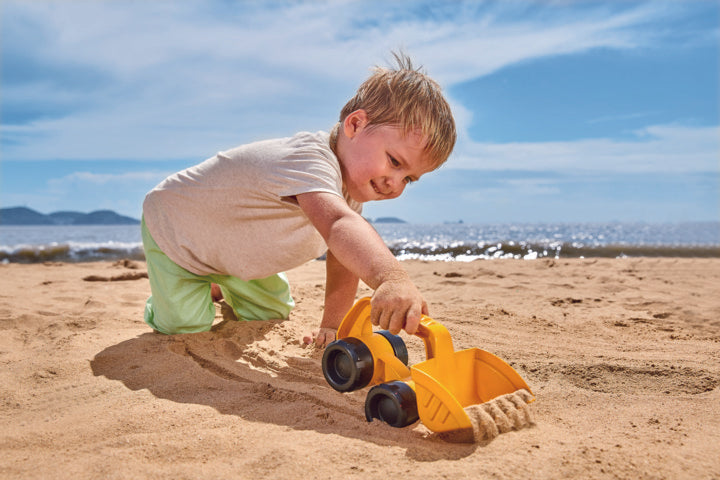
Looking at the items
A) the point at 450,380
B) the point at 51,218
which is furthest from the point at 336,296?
the point at 51,218

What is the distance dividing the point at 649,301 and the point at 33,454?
3.66 metres

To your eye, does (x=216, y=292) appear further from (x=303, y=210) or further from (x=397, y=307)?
(x=397, y=307)

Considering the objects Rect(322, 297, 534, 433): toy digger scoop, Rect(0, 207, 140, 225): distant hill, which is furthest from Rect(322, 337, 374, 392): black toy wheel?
Rect(0, 207, 140, 225): distant hill

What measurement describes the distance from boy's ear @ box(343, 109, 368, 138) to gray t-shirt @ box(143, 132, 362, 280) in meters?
0.11

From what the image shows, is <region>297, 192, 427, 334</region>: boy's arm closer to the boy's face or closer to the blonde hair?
the boy's face

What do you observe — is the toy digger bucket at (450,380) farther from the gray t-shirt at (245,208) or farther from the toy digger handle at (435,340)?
the gray t-shirt at (245,208)

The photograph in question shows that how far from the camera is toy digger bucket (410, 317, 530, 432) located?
1.33m

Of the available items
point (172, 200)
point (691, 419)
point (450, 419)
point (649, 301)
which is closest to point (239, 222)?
point (172, 200)

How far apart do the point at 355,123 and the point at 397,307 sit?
94 cm

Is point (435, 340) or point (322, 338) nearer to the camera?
point (435, 340)

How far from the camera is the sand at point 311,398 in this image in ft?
4.00

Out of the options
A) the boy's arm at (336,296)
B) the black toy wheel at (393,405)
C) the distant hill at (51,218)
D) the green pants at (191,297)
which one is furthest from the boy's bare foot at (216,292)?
the distant hill at (51,218)

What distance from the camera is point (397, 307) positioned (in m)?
1.46

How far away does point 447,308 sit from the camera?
330 centimetres
